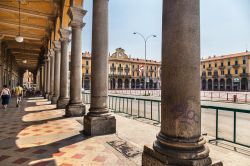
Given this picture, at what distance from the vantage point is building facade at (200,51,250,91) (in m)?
65.2

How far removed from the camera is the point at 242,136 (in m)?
6.27

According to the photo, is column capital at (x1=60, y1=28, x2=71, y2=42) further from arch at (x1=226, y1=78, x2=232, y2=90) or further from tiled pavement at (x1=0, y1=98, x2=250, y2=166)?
arch at (x1=226, y1=78, x2=232, y2=90)

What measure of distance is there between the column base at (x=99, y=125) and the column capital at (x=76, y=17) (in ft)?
15.9

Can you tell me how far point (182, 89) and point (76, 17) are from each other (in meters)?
7.41

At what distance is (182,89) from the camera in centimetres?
273

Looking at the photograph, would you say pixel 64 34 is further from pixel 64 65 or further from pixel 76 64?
pixel 76 64

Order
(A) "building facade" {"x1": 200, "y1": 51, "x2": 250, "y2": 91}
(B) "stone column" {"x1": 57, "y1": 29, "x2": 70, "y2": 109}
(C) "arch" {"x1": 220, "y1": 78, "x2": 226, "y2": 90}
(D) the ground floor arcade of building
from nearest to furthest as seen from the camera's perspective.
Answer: (B) "stone column" {"x1": 57, "y1": 29, "x2": 70, "y2": 109} < (A) "building facade" {"x1": 200, "y1": 51, "x2": 250, "y2": 91} < (D) the ground floor arcade of building < (C) "arch" {"x1": 220, "y1": 78, "x2": 226, "y2": 90}

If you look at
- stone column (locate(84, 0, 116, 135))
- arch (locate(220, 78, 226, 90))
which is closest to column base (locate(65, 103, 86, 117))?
stone column (locate(84, 0, 116, 135))

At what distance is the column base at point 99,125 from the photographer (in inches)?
223

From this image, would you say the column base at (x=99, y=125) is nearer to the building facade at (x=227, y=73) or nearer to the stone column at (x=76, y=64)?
the stone column at (x=76, y=64)

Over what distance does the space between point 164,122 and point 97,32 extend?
164 inches

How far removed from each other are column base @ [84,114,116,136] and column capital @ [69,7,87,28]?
485cm

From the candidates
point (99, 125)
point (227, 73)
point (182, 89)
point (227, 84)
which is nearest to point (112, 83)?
point (227, 73)

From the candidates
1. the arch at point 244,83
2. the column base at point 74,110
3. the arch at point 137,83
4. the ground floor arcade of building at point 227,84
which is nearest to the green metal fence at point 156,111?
the column base at point 74,110
